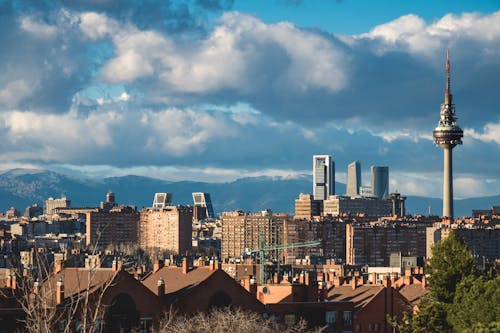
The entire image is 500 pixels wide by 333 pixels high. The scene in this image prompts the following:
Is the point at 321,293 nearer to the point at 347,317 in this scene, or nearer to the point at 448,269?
the point at 347,317

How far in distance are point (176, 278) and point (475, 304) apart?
72.0ft

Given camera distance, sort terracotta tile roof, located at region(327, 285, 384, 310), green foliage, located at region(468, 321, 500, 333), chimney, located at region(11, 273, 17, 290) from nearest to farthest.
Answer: green foliage, located at region(468, 321, 500, 333), chimney, located at region(11, 273, 17, 290), terracotta tile roof, located at region(327, 285, 384, 310)

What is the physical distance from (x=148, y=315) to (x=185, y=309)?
285 centimetres

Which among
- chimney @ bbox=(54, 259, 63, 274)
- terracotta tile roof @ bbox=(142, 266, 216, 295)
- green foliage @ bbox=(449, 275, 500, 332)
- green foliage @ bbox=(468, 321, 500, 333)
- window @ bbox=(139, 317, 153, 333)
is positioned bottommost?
window @ bbox=(139, 317, 153, 333)

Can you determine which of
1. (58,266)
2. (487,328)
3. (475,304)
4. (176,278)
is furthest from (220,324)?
(58,266)

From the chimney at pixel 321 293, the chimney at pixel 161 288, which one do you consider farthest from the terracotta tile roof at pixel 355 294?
the chimney at pixel 161 288

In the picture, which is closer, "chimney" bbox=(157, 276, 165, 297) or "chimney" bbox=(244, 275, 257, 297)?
"chimney" bbox=(157, 276, 165, 297)

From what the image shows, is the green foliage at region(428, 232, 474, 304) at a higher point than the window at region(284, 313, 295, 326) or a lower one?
higher

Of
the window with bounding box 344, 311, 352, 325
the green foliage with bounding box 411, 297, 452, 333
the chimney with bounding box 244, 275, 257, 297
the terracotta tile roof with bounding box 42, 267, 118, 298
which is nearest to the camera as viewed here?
the green foliage with bounding box 411, 297, 452, 333

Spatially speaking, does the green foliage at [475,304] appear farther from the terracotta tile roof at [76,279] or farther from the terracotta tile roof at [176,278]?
the terracotta tile roof at [76,279]

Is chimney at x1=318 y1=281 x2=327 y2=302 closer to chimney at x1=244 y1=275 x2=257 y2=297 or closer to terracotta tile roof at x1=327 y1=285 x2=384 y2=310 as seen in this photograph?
terracotta tile roof at x1=327 y1=285 x2=384 y2=310

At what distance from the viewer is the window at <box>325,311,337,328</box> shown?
8455 cm

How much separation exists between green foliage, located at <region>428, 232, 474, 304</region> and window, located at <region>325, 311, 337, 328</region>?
1340cm

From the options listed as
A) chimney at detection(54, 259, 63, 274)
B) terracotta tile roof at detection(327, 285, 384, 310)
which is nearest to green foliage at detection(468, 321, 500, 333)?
chimney at detection(54, 259, 63, 274)
